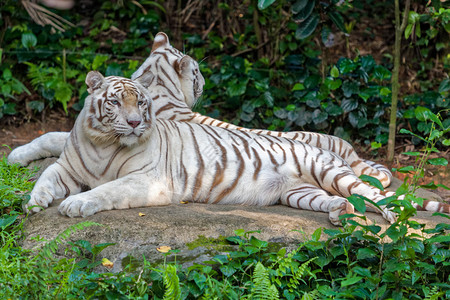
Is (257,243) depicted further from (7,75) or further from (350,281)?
(7,75)

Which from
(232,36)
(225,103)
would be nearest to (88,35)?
(232,36)

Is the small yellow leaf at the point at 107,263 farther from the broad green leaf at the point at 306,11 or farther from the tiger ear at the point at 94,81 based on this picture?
the broad green leaf at the point at 306,11

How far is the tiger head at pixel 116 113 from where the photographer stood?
3785 mm

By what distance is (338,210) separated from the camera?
3691 mm

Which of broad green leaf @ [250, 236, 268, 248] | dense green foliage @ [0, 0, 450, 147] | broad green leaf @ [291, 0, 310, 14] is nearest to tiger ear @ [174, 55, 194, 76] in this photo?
dense green foliage @ [0, 0, 450, 147]

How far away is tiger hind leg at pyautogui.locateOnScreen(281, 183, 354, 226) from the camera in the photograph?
3699 millimetres

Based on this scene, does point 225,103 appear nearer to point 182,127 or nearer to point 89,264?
point 182,127

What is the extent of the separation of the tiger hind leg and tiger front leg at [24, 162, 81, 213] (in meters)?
1.64

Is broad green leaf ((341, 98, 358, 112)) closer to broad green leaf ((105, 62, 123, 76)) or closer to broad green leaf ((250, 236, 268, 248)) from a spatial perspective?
broad green leaf ((105, 62, 123, 76))

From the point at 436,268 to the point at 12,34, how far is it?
6.57m

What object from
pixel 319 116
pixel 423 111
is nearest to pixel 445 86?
pixel 319 116

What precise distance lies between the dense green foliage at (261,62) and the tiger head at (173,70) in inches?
53.6

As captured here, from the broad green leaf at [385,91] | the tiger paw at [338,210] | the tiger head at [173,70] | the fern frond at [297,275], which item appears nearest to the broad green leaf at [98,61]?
the tiger head at [173,70]

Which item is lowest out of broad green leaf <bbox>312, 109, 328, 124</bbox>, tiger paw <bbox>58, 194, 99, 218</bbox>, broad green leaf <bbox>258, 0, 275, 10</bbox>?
tiger paw <bbox>58, 194, 99, 218</bbox>
